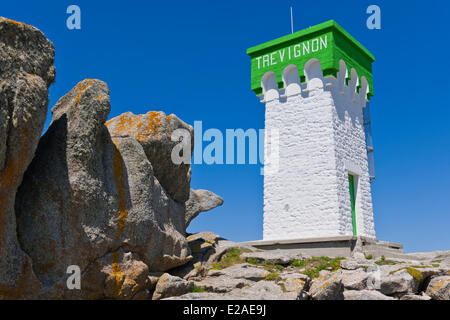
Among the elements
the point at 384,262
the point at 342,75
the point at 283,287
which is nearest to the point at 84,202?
the point at 283,287

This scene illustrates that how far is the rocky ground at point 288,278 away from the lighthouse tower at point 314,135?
15.5ft

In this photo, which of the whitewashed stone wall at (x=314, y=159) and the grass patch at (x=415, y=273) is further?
the whitewashed stone wall at (x=314, y=159)

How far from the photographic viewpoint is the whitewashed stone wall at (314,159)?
731 inches

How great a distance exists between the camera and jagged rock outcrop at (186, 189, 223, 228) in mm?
13938

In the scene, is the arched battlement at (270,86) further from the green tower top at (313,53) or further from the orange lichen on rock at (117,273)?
the orange lichen on rock at (117,273)

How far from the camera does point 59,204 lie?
8078 mm

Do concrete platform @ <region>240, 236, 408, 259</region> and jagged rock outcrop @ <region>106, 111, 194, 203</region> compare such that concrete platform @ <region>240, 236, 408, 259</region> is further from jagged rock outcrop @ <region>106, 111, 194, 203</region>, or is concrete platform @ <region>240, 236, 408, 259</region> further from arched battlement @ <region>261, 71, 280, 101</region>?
arched battlement @ <region>261, 71, 280, 101</region>

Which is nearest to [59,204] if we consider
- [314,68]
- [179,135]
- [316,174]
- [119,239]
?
[119,239]

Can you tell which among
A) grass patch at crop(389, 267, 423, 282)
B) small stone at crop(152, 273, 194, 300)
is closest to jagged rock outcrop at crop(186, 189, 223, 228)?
small stone at crop(152, 273, 194, 300)

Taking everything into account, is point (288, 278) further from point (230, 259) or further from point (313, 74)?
point (313, 74)

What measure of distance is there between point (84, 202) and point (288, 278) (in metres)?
5.21

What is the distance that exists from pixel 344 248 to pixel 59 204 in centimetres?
1141

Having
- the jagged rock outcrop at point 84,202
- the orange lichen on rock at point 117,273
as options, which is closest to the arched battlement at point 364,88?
the jagged rock outcrop at point 84,202

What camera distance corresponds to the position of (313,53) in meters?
19.8
